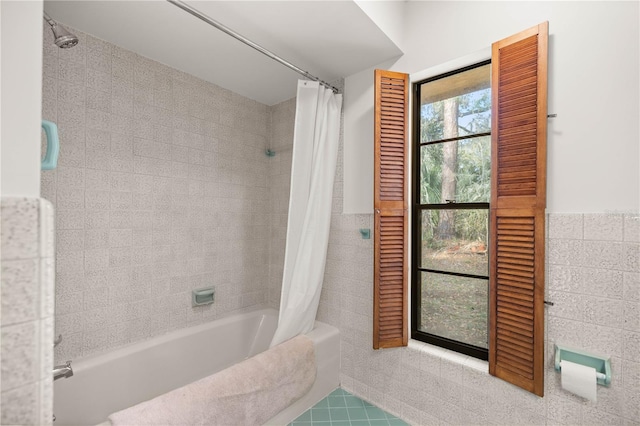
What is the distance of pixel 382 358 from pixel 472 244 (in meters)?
0.92

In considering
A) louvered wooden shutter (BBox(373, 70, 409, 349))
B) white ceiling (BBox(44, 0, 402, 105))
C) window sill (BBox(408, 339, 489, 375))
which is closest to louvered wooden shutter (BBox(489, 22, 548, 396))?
window sill (BBox(408, 339, 489, 375))

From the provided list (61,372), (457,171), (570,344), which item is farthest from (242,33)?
A: (570,344)

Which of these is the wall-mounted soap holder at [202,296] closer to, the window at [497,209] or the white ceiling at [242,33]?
the window at [497,209]

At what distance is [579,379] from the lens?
1216mm

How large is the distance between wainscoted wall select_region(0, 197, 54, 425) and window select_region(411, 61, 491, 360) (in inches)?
69.4

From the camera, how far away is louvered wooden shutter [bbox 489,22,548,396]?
1.33 m

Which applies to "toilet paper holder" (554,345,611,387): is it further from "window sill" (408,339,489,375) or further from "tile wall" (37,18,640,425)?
"window sill" (408,339,489,375)

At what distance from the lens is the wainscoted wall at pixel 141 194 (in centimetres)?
169

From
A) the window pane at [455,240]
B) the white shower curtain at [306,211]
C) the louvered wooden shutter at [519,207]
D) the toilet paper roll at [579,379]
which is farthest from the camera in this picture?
the white shower curtain at [306,211]

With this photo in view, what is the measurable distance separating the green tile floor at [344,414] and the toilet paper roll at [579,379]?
0.93 metres

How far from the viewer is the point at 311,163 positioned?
1953 millimetres

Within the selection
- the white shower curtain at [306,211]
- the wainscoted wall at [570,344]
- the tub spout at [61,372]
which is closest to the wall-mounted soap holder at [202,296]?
the white shower curtain at [306,211]

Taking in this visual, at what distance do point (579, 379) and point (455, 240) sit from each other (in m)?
0.82

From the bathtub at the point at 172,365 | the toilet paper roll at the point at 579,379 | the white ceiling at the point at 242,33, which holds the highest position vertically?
the white ceiling at the point at 242,33
